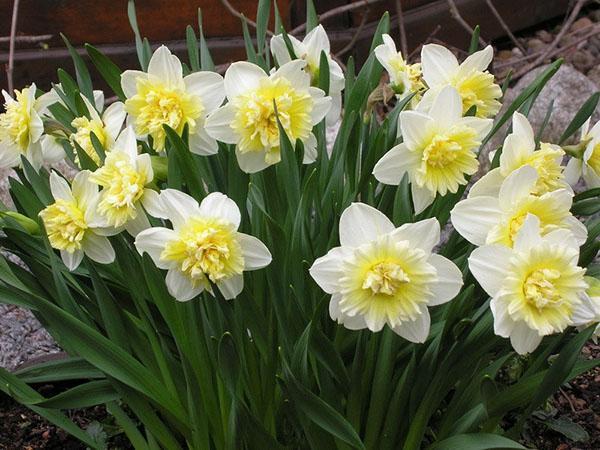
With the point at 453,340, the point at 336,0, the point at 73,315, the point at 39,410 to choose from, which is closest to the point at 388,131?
the point at 453,340

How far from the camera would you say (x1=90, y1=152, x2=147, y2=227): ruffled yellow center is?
1230 millimetres

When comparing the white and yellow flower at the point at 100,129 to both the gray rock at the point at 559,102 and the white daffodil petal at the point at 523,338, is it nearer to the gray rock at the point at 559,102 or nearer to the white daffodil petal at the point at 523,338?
the white daffodil petal at the point at 523,338

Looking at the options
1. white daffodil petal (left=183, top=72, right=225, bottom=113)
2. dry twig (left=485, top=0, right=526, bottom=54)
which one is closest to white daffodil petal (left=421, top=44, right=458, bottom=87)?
white daffodil petal (left=183, top=72, right=225, bottom=113)

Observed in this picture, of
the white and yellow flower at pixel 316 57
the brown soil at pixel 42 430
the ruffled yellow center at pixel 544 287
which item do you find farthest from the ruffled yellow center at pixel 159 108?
the brown soil at pixel 42 430

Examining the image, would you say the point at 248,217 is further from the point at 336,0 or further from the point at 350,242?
the point at 336,0

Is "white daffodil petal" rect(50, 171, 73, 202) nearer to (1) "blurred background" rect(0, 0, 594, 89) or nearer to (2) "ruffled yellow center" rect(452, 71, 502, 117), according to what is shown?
(2) "ruffled yellow center" rect(452, 71, 502, 117)

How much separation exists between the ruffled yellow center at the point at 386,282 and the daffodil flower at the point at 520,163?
6.8 inches

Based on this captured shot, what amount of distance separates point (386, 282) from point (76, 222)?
0.50 m

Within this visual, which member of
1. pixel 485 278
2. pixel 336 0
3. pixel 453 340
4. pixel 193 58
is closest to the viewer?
pixel 485 278

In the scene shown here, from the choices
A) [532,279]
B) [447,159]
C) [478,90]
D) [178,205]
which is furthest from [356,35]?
[532,279]

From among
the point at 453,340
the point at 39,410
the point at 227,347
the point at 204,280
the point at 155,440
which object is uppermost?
the point at 204,280

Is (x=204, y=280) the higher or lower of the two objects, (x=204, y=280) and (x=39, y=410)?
the higher

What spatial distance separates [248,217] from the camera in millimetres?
1522

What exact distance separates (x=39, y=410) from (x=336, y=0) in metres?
2.56
